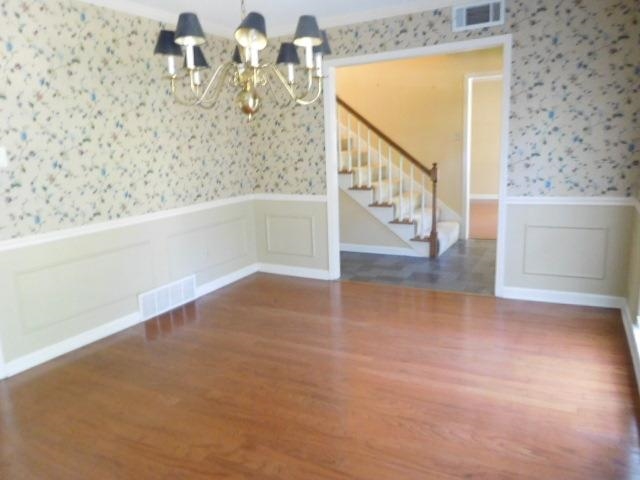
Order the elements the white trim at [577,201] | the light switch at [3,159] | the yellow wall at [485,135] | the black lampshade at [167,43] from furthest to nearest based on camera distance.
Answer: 1. the yellow wall at [485,135]
2. the white trim at [577,201]
3. the light switch at [3,159]
4. the black lampshade at [167,43]

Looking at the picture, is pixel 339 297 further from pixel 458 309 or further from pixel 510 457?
pixel 510 457

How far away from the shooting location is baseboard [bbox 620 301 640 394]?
2.72 meters

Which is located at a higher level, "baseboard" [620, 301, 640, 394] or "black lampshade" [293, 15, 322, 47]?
"black lampshade" [293, 15, 322, 47]

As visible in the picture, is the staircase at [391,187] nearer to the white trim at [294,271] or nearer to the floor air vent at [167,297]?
the white trim at [294,271]

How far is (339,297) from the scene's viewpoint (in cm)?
439

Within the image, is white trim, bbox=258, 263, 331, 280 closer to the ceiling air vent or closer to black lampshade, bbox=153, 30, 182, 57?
the ceiling air vent

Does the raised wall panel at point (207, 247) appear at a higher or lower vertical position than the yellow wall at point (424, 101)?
lower

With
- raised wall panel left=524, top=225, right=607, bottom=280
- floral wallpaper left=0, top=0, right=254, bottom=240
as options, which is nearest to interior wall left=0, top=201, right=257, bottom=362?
floral wallpaper left=0, top=0, right=254, bottom=240

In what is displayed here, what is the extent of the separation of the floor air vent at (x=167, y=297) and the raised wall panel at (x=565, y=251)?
2995mm

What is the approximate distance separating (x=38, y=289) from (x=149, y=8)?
2.29 meters

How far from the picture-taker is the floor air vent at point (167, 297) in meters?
3.95

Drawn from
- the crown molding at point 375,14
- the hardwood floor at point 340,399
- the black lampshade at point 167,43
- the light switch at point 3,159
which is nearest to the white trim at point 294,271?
the hardwood floor at point 340,399

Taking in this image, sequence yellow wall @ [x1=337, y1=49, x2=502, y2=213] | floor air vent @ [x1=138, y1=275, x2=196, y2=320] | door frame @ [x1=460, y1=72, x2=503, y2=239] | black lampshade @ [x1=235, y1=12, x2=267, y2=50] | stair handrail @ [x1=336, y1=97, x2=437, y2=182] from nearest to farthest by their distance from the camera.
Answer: black lampshade @ [x1=235, y1=12, x2=267, y2=50], floor air vent @ [x1=138, y1=275, x2=196, y2=320], stair handrail @ [x1=336, y1=97, x2=437, y2=182], door frame @ [x1=460, y1=72, x2=503, y2=239], yellow wall @ [x1=337, y1=49, x2=502, y2=213]

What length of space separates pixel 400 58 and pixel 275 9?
3.83 feet
